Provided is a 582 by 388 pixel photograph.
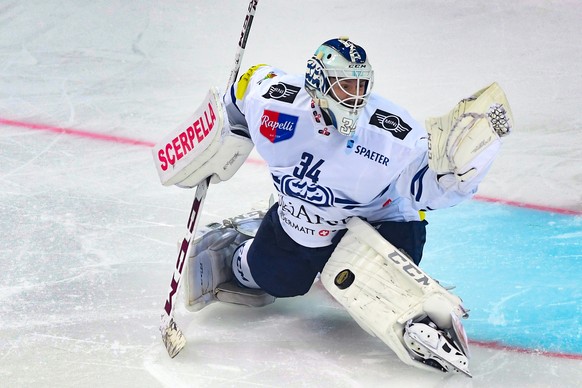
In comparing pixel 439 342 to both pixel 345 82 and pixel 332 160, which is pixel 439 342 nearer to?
pixel 332 160

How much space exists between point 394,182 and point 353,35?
313 cm

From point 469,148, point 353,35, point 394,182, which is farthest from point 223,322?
point 353,35

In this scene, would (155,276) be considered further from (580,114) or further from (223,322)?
(580,114)

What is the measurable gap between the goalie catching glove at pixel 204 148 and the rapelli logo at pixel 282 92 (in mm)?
170

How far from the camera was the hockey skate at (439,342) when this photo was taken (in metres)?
3.22

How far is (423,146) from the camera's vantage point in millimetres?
3359

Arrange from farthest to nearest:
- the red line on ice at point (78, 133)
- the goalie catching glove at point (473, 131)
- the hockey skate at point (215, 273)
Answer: the red line on ice at point (78, 133) → the hockey skate at point (215, 273) → the goalie catching glove at point (473, 131)

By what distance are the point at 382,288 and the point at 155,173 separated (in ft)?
6.29

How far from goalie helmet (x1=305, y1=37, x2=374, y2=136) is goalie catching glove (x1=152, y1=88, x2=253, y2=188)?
0.37m

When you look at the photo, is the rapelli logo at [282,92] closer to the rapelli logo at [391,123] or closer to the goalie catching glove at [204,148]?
the goalie catching glove at [204,148]

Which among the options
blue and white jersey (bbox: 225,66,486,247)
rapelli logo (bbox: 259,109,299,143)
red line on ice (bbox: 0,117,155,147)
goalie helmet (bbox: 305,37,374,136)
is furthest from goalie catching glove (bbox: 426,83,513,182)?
red line on ice (bbox: 0,117,155,147)

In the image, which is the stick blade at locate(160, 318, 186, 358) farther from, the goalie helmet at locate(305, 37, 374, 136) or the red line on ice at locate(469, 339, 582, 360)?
the red line on ice at locate(469, 339, 582, 360)

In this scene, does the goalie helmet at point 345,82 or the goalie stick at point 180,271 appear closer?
the goalie helmet at point 345,82

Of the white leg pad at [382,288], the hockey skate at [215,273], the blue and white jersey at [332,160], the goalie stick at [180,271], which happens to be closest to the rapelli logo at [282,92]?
the blue and white jersey at [332,160]
